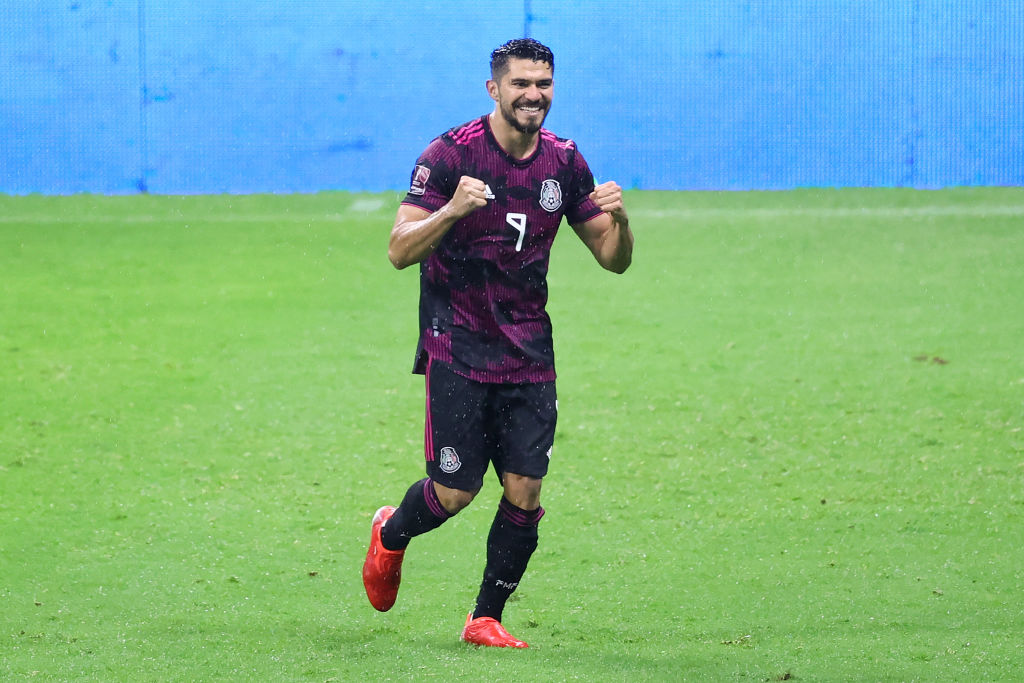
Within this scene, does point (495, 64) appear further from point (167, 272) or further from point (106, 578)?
point (167, 272)

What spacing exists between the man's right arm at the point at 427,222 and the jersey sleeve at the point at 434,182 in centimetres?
4

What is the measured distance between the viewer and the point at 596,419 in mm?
7297

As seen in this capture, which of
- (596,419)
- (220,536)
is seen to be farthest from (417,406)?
(220,536)

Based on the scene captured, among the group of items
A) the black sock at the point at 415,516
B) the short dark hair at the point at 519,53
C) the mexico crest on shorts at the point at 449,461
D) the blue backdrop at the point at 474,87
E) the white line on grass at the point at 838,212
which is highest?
the blue backdrop at the point at 474,87

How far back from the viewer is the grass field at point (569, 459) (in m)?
4.51

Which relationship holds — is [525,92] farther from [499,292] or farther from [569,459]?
[569,459]

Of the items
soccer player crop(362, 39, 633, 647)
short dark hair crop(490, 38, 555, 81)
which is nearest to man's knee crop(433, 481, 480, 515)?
soccer player crop(362, 39, 633, 647)

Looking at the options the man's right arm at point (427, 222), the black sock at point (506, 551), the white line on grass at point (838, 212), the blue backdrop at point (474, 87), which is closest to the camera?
the man's right arm at point (427, 222)

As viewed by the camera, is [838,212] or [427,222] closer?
[427,222]

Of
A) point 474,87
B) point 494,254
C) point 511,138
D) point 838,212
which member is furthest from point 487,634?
point 474,87

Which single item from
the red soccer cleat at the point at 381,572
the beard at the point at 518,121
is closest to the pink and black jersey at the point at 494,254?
the beard at the point at 518,121

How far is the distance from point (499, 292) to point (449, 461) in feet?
1.92

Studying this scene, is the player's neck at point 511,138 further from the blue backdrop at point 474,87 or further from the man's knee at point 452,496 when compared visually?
the blue backdrop at point 474,87

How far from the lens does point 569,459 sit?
6.80m
